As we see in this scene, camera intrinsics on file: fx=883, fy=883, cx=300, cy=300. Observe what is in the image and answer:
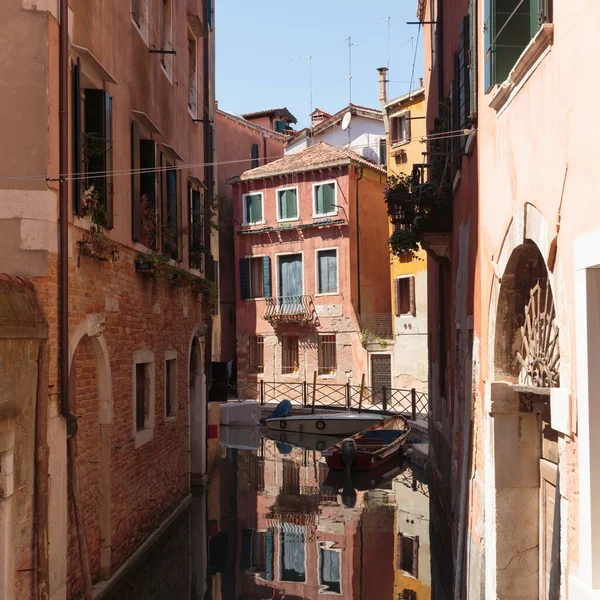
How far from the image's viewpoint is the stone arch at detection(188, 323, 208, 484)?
1595 centimetres

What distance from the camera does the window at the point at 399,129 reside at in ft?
101

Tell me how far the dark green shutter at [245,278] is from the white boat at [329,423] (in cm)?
907

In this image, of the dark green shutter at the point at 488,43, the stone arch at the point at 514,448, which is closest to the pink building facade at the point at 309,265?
the stone arch at the point at 514,448

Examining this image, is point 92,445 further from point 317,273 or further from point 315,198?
point 315,198

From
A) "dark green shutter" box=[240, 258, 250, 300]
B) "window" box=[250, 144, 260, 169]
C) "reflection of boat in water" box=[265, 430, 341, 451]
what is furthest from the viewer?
"window" box=[250, 144, 260, 169]

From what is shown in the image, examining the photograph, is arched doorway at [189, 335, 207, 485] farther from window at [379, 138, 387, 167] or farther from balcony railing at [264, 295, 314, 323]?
window at [379, 138, 387, 167]

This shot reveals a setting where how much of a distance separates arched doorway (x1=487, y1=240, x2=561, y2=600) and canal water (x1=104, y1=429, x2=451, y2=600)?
3.39m

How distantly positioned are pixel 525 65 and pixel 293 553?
7.81m

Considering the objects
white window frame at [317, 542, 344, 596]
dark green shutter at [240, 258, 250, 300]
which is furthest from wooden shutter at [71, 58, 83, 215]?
dark green shutter at [240, 258, 250, 300]

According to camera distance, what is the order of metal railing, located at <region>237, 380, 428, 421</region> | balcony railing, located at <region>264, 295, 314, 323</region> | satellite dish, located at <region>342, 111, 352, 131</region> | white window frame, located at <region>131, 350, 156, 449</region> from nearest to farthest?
white window frame, located at <region>131, 350, 156, 449</region> → metal railing, located at <region>237, 380, 428, 421</region> → balcony railing, located at <region>264, 295, 314, 323</region> → satellite dish, located at <region>342, 111, 352, 131</region>

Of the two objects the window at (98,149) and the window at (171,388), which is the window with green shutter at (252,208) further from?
the window at (98,149)

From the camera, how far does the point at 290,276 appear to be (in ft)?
109

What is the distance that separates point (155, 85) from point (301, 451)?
12251 mm

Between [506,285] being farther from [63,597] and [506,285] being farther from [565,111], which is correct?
[63,597]
